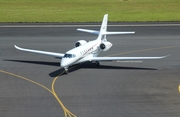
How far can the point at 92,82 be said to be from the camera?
43.8 meters

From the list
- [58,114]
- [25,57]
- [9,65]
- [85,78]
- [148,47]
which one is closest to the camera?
[58,114]

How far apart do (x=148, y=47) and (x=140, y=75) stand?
52.1ft

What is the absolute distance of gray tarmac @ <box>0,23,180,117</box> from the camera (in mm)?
35500

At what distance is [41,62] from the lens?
5250 cm

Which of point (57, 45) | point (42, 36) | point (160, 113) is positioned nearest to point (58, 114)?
point (160, 113)

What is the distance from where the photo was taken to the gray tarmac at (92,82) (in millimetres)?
35500
